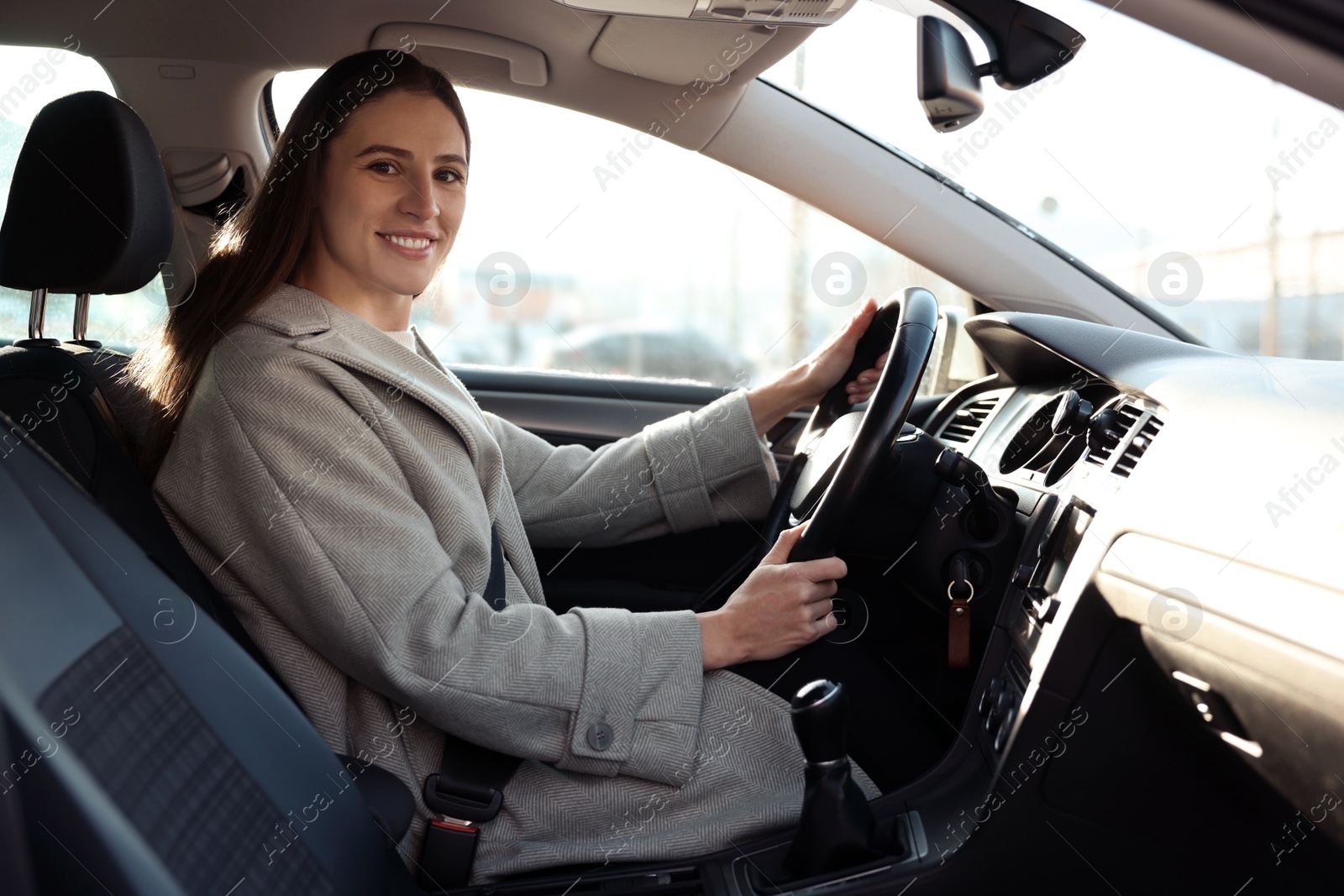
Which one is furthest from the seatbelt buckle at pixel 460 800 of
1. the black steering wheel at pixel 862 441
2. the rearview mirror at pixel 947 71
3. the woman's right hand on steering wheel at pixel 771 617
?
the rearview mirror at pixel 947 71

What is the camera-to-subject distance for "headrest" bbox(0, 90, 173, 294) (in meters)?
1.10

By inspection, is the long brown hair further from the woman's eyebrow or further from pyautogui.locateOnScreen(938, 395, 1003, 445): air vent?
pyautogui.locateOnScreen(938, 395, 1003, 445): air vent

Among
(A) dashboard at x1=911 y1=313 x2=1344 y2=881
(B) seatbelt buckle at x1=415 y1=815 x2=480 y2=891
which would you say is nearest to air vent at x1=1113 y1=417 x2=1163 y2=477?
(A) dashboard at x1=911 y1=313 x2=1344 y2=881

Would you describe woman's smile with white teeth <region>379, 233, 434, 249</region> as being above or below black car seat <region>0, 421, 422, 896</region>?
above

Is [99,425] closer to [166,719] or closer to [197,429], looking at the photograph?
[197,429]

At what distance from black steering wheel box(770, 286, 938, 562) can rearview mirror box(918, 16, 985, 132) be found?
26cm

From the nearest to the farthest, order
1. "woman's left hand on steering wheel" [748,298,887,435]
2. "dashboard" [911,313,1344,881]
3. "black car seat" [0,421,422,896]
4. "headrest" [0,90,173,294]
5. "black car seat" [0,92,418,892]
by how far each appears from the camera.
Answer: "black car seat" [0,421,422,896] < "dashboard" [911,313,1344,881] < "black car seat" [0,92,418,892] < "headrest" [0,90,173,294] < "woman's left hand on steering wheel" [748,298,887,435]

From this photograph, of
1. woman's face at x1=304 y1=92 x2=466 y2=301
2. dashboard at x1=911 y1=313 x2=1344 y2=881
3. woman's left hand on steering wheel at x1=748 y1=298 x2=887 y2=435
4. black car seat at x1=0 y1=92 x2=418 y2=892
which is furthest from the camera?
woman's left hand on steering wheel at x1=748 y1=298 x2=887 y2=435

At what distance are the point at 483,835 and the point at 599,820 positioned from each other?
0.12 meters

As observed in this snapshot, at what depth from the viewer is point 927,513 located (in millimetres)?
1276

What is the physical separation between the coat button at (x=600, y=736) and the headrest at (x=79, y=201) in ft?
2.31

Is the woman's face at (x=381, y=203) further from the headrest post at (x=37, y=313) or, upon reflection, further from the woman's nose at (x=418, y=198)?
the headrest post at (x=37, y=313)

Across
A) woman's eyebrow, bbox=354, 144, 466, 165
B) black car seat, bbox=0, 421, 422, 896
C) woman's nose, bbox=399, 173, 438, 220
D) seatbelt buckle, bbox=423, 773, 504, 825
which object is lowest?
seatbelt buckle, bbox=423, 773, 504, 825

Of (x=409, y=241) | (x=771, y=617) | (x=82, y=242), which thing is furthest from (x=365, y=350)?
(x=771, y=617)
